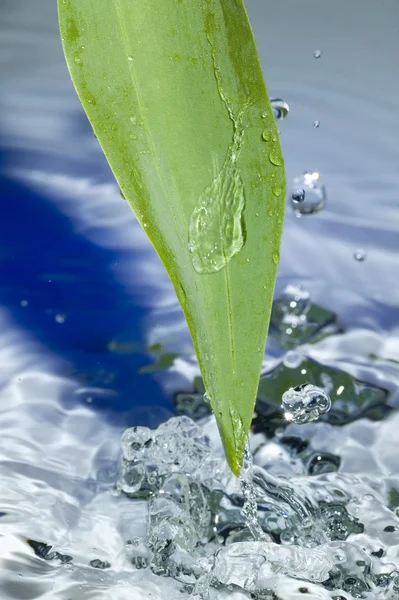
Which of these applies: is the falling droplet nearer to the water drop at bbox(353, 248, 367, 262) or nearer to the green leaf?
the water drop at bbox(353, 248, 367, 262)

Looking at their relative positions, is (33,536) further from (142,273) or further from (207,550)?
(142,273)

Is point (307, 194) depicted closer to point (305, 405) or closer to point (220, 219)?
point (305, 405)

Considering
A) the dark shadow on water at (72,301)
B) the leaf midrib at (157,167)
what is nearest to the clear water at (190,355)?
the dark shadow on water at (72,301)

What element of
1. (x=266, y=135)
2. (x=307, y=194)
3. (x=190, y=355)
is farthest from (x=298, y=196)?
(x=266, y=135)

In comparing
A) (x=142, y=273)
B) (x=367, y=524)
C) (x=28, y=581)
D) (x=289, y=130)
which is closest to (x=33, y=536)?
(x=28, y=581)

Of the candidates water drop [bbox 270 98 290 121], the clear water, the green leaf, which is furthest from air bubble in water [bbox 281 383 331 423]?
water drop [bbox 270 98 290 121]

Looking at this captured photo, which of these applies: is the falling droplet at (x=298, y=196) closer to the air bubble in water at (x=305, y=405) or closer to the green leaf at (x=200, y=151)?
the air bubble in water at (x=305, y=405)
